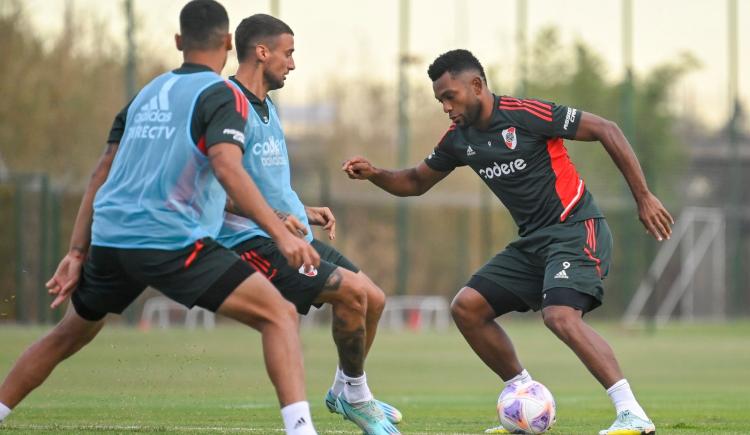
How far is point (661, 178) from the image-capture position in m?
42.0

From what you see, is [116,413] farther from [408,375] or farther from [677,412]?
[408,375]

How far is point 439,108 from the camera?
1485 inches

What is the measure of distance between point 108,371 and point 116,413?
6631 mm

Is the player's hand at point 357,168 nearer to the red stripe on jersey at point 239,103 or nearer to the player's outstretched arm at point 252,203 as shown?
the red stripe on jersey at point 239,103

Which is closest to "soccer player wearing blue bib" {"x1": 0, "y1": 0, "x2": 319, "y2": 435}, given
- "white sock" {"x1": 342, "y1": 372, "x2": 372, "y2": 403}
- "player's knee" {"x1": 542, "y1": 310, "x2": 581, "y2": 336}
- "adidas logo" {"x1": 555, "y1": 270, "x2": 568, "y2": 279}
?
"white sock" {"x1": 342, "y1": 372, "x2": 372, "y2": 403}

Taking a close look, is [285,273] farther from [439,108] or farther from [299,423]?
[439,108]

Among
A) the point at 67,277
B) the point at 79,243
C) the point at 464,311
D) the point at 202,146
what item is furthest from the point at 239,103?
the point at 464,311

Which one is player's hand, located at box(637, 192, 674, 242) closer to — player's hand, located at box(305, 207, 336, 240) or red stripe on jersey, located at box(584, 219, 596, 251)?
red stripe on jersey, located at box(584, 219, 596, 251)

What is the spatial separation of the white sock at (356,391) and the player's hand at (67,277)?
1.85 meters

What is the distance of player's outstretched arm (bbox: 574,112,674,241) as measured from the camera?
890cm

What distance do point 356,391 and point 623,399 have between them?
5.34 feet

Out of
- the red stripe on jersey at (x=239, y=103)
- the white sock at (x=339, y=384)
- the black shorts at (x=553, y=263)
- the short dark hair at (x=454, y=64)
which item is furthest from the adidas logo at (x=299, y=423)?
the short dark hair at (x=454, y=64)

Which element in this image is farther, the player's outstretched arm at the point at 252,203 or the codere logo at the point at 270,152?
the codere logo at the point at 270,152

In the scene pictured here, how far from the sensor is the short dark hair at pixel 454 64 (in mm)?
9289
